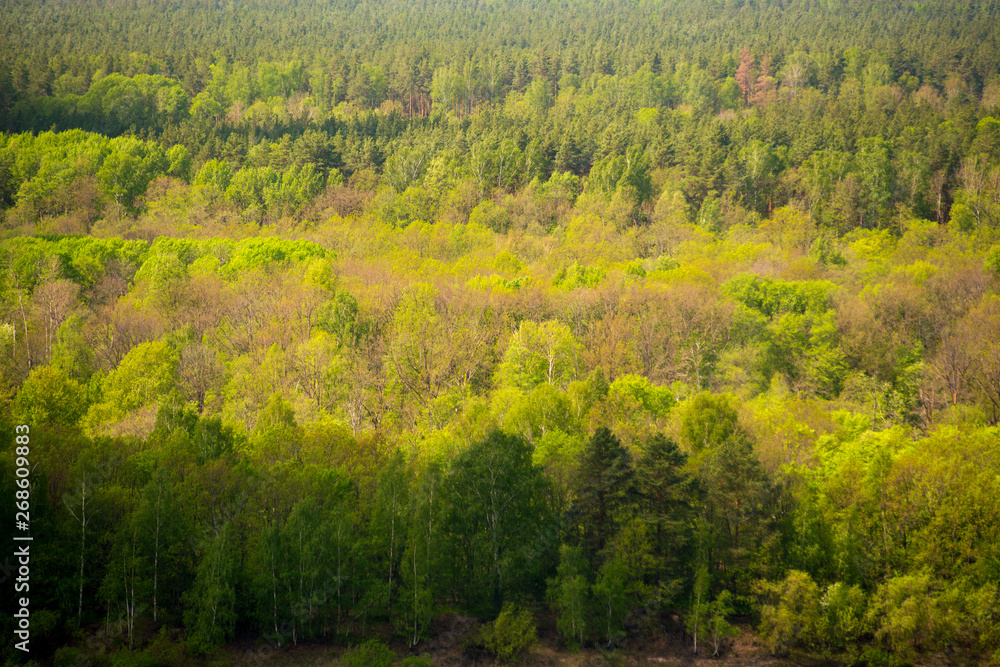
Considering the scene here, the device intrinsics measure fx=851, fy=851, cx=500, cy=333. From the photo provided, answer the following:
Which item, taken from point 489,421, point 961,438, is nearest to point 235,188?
point 489,421

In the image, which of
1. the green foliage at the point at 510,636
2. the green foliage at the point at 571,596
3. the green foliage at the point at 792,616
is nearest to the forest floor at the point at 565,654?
the green foliage at the point at 510,636

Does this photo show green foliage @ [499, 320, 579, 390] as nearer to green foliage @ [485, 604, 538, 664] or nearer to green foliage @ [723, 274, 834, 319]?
green foliage @ [723, 274, 834, 319]

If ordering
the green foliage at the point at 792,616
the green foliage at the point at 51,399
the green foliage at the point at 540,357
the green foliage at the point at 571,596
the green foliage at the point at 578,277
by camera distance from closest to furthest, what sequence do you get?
1. the green foliage at the point at 792,616
2. the green foliage at the point at 571,596
3. the green foliage at the point at 51,399
4. the green foliage at the point at 540,357
5. the green foliage at the point at 578,277

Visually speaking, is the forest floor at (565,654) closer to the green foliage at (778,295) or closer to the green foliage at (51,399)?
the green foliage at (51,399)

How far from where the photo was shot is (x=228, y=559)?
43812 millimetres

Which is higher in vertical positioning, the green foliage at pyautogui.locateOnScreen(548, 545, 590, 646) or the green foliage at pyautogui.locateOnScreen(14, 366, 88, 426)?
the green foliage at pyautogui.locateOnScreen(14, 366, 88, 426)

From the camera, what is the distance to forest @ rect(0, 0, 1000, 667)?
148 ft

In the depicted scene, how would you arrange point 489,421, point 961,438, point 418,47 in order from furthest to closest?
point 418,47, point 489,421, point 961,438

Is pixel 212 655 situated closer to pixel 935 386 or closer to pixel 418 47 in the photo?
pixel 935 386

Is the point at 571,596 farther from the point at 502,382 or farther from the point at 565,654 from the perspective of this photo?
the point at 502,382

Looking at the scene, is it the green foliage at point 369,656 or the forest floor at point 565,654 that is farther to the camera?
the forest floor at point 565,654

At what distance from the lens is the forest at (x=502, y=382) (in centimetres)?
4519

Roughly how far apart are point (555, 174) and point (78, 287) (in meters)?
66.4

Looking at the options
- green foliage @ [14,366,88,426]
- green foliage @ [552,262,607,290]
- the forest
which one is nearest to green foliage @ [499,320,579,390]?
the forest
